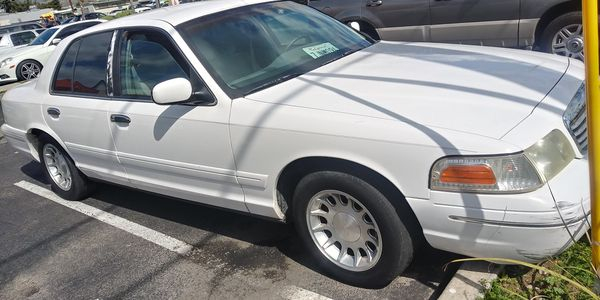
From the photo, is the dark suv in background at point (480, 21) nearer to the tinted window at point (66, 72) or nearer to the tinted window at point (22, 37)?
the tinted window at point (66, 72)

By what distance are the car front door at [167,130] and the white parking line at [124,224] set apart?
418 mm

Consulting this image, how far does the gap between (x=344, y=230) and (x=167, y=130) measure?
1336 millimetres

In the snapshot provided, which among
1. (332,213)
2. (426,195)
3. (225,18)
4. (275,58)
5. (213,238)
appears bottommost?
(213,238)

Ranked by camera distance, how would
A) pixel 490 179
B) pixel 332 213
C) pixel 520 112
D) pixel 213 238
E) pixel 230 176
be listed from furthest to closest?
pixel 213 238, pixel 230 176, pixel 332 213, pixel 520 112, pixel 490 179

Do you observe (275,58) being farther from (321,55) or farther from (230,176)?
(230,176)

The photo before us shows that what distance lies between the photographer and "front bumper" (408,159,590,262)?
2.44m

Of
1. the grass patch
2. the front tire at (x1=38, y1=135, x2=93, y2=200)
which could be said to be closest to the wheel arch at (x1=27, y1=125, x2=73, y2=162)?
the front tire at (x1=38, y1=135, x2=93, y2=200)

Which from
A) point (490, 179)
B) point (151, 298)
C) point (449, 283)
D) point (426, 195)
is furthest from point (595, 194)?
point (151, 298)

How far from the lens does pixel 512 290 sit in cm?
284

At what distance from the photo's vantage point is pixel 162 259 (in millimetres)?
3912

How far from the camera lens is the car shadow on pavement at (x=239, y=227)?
3275mm

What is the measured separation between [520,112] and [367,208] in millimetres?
877

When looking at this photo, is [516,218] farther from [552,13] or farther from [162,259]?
[552,13]

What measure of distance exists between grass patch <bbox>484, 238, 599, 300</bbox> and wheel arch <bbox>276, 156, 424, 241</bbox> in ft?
1.59
